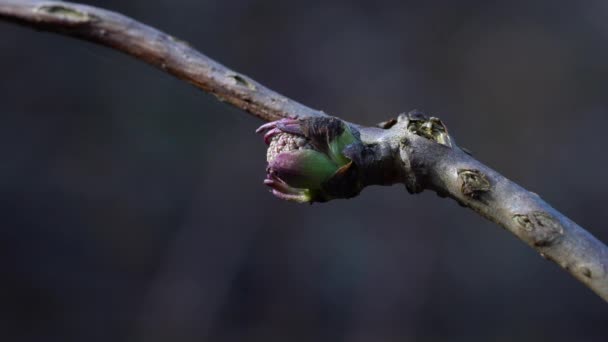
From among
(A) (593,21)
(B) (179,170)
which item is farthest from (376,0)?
(B) (179,170)

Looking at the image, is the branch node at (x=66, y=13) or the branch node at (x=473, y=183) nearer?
the branch node at (x=473, y=183)

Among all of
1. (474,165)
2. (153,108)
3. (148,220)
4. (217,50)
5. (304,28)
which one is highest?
(304,28)

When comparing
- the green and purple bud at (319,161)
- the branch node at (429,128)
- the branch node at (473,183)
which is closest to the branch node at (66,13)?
the green and purple bud at (319,161)

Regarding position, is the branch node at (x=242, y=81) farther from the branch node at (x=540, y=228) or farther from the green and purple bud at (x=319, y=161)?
the branch node at (x=540, y=228)

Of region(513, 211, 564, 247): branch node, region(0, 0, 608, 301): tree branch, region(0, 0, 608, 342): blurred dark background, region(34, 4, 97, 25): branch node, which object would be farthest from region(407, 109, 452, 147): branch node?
region(0, 0, 608, 342): blurred dark background

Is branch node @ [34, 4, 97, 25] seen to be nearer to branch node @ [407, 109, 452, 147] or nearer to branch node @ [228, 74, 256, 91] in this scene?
branch node @ [228, 74, 256, 91]

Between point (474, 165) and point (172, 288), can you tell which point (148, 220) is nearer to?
point (172, 288)

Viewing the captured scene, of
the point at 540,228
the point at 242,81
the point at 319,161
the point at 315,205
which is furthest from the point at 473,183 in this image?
the point at 315,205
